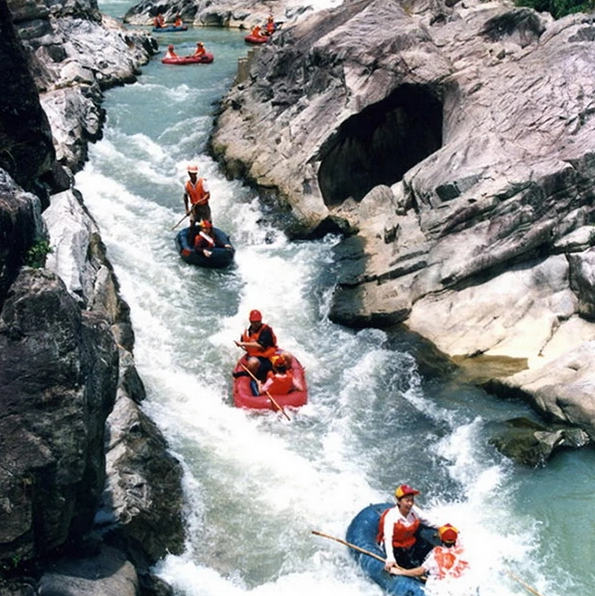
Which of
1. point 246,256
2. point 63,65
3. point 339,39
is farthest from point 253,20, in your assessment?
point 246,256

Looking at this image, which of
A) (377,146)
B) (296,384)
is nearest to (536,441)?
(296,384)

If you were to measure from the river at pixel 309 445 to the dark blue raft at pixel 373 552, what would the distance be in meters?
0.17

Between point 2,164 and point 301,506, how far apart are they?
640 centimetres

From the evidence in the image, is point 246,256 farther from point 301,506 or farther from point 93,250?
point 301,506

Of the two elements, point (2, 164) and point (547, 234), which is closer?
point (2, 164)

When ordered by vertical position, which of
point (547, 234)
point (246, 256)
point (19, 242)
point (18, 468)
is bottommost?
point (246, 256)

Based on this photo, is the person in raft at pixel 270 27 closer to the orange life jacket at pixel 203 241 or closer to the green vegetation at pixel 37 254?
the orange life jacket at pixel 203 241

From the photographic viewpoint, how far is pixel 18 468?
7465 mm

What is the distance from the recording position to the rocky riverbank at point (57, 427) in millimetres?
7555

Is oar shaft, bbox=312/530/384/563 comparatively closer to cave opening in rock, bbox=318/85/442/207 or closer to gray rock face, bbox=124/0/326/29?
cave opening in rock, bbox=318/85/442/207

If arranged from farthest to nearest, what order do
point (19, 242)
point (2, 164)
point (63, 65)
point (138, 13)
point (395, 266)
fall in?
1. point (138, 13)
2. point (63, 65)
3. point (395, 266)
4. point (2, 164)
5. point (19, 242)

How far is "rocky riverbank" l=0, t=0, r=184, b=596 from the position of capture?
7.55m

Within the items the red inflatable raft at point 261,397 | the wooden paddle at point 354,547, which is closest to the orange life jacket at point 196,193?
the red inflatable raft at point 261,397

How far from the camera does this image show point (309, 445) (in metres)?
12.4
